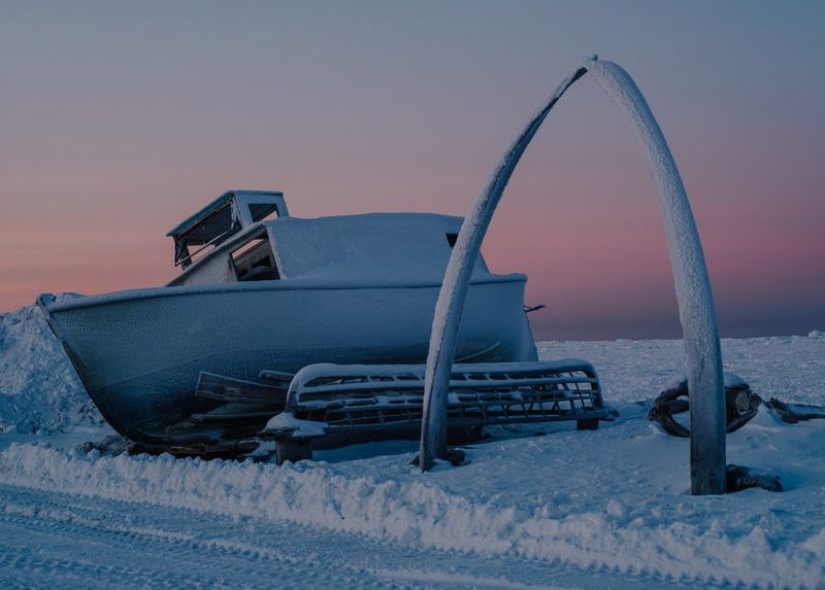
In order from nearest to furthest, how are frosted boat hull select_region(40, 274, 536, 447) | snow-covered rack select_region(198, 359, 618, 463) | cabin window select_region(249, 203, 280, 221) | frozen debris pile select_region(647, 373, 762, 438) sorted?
frozen debris pile select_region(647, 373, 762, 438) < snow-covered rack select_region(198, 359, 618, 463) < frosted boat hull select_region(40, 274, 536, 447) < cabin window select_region(249, 203, 280, 221)

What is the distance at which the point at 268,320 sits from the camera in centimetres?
1036

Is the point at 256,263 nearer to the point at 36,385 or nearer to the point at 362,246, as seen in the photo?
the point at 362,246

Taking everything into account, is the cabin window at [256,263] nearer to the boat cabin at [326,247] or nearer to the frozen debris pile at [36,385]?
the boat cabin at [326,247]


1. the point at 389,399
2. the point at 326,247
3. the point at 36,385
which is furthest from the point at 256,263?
the point at 36,385

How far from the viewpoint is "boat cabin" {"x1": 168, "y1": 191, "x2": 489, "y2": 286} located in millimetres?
11141

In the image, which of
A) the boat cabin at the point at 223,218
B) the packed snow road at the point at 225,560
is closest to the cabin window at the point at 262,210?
the boat cabin at the point at 223,218

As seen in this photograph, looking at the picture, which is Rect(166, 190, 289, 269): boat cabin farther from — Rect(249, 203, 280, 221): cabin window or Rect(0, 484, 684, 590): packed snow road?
Rect(0, 484, 684, 590): packed snow road

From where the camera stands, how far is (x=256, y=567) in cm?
496

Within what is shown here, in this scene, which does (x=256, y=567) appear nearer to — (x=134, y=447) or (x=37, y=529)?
(x=37, y=529)

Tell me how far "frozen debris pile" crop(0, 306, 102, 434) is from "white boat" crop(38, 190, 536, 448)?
3.80 meters

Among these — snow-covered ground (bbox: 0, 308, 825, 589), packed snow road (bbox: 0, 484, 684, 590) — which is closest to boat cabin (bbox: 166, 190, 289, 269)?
snow-covered ground (bbox: 0, 308, 825, 589)

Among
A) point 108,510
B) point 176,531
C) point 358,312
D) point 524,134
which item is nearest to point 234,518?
point 176,531

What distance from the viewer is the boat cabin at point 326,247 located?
36.6 feet

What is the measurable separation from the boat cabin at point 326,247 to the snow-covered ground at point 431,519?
257 cm
